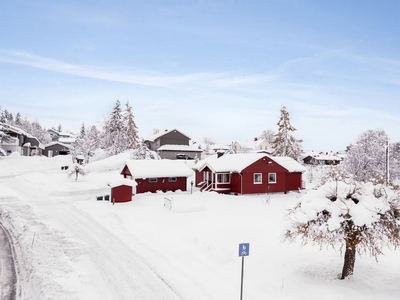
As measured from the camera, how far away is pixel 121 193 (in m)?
25.2

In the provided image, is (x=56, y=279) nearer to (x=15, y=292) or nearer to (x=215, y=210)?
(x=15, y=292)

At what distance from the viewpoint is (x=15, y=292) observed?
8773mm

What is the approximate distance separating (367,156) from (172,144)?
40326 mm

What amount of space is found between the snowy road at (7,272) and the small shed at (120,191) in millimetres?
10986

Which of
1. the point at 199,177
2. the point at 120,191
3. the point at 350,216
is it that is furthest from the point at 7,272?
the point at 199,177

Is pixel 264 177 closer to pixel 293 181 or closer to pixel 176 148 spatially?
pixel 293 181

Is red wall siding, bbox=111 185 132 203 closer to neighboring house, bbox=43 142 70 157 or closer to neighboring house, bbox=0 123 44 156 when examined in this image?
neighboring house, bbox=0 123 44 156

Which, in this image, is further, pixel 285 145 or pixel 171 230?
pixel 285 145

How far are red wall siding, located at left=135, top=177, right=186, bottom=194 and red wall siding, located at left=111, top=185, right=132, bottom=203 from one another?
181 inches

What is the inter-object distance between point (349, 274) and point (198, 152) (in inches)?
2244

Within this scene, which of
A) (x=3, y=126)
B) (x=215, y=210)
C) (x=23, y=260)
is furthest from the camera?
(x=3, y=126)

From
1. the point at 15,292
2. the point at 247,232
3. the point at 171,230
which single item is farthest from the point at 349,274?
the point at 15,292

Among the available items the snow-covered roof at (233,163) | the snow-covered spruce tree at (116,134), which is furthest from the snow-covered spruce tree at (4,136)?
the snow-covered roof at (233,163)

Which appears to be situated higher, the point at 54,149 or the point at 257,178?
the point at 54,149
